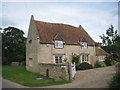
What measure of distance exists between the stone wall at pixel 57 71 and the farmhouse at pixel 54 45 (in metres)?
0.59

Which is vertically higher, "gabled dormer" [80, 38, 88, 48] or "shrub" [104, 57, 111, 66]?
"gabled dormer" [80, 38, 88, 48]

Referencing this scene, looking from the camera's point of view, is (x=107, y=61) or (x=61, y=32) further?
(x=107, y=61)

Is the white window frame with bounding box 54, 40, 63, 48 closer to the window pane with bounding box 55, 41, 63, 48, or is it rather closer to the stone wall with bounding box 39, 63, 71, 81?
the window pane with bounding box 55, 41, 63, 48

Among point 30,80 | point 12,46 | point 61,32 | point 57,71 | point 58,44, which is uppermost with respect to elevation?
point 61,32

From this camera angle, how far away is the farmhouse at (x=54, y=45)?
23.1 meters

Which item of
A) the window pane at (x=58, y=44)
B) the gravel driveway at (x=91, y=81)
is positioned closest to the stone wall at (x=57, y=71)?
the gravel driveway at (x=91, y=81)

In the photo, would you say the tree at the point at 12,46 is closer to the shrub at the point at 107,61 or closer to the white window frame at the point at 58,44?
the white window frame at the point at 58,44

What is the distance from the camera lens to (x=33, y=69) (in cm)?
2364

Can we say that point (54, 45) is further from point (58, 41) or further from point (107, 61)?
point (107, 61)

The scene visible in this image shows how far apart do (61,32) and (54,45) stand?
13.1 ft

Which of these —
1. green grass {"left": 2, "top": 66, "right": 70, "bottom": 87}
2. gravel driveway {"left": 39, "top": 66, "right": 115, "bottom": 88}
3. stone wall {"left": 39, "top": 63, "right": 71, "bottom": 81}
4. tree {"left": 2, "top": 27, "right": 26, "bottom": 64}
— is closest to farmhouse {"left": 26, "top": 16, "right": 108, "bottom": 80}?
stone wall {"left": 39, "top": 63, "right": 71, "bottom": 81}

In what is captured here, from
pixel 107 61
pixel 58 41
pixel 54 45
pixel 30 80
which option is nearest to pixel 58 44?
pixel 58 41

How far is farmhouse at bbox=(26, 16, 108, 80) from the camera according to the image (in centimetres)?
2314

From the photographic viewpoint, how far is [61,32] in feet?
90.0
